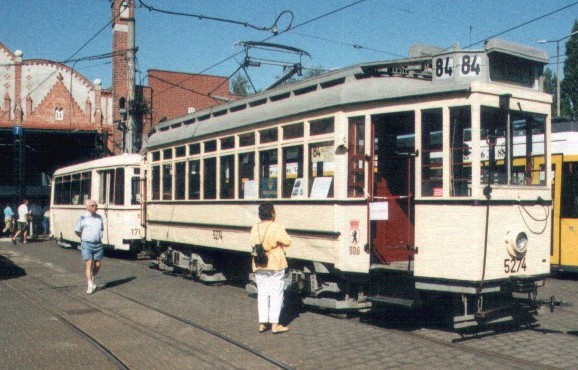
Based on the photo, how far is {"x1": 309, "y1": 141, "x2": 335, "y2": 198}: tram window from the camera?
8445mm

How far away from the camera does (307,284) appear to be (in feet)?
29.4

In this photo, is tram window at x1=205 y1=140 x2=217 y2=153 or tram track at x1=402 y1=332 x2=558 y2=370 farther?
tram window at x1=205 y1=140 x2=217 y2=153

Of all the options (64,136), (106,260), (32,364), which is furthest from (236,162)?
(64,136)

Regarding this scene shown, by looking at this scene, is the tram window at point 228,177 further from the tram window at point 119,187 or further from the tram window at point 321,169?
the tram window at point 119,187

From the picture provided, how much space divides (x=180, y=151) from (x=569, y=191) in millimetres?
7819

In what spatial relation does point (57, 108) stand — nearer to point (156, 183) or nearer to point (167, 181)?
point (156, 183)

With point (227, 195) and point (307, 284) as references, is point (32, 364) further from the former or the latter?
point (227, 195)

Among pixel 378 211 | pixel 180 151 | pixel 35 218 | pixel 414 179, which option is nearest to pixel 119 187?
pixel 180 151

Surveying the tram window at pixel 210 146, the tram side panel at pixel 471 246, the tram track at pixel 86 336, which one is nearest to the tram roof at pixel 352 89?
the tram window at pixel 210 146

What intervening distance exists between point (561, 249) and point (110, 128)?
28092 millimetres

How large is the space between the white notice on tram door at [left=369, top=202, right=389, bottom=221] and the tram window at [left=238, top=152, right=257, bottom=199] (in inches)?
102

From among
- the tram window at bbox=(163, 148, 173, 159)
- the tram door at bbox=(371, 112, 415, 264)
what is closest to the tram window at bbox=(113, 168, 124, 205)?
the tram window at bbox=(163, 148, 173, 159)

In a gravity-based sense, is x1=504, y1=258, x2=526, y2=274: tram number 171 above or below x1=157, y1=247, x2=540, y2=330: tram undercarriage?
above

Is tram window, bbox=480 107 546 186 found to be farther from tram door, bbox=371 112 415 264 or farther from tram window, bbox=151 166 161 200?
tram window, bbox=151 166 161 200
